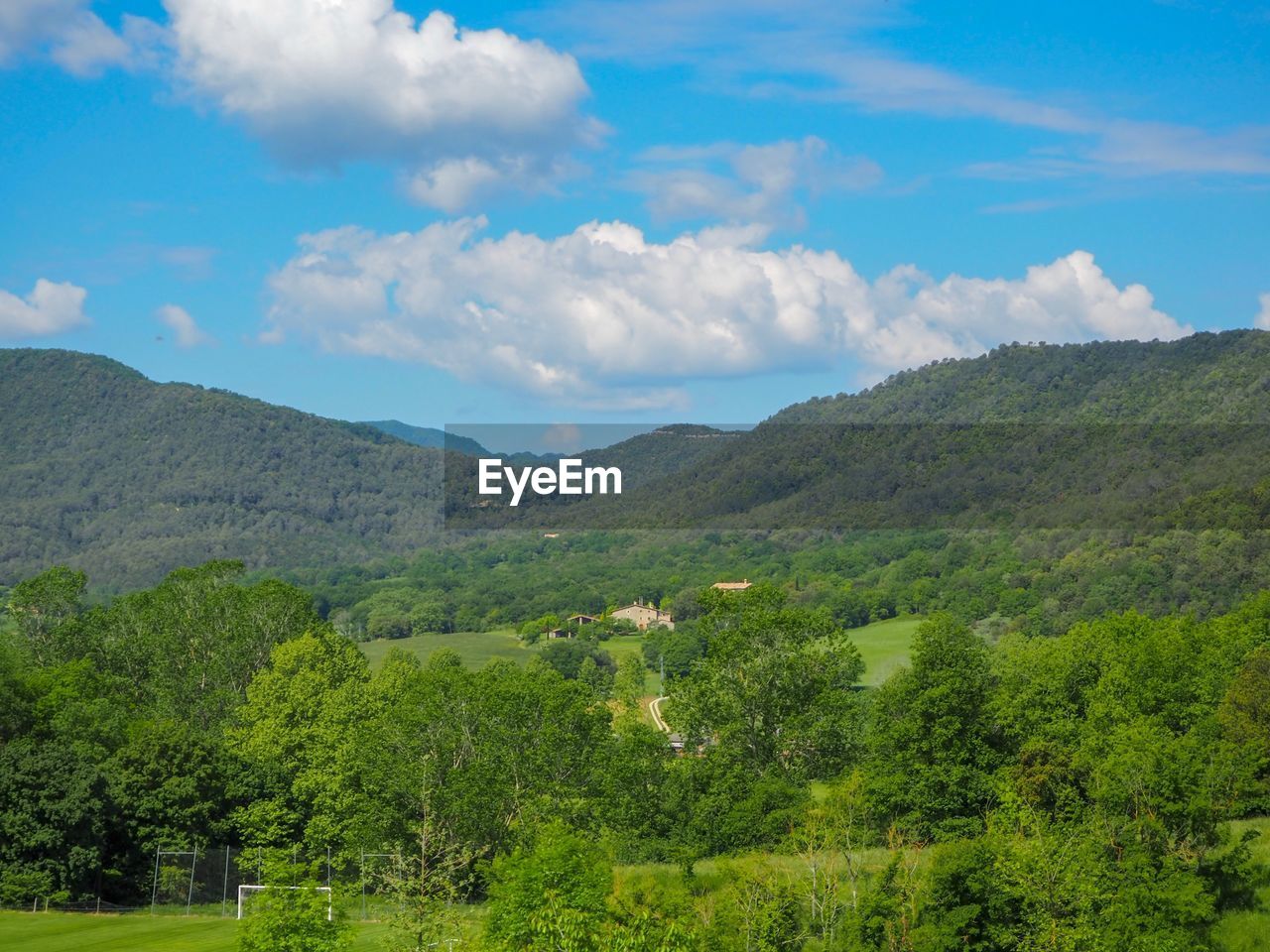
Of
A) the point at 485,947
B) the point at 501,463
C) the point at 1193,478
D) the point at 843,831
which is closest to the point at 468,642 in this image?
the point at 501,463

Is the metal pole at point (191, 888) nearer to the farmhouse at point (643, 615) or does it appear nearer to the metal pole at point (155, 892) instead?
the metal pole at point (155, 892)

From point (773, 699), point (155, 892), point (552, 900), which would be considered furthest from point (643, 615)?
point (552, 900)

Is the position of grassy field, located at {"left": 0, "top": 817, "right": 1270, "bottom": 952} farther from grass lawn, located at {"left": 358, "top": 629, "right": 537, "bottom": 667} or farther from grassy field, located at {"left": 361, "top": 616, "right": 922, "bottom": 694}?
grass lawn, located at {"left": 358, "top": 629, "right": 537, "bottom": 667}

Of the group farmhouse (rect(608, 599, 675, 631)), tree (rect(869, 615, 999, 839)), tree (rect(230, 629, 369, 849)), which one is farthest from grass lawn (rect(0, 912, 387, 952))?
farmhouse (rect(608, 599, 675, 631))

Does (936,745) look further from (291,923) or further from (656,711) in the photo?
(656,711)

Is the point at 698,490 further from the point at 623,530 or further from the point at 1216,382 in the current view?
the point at 1216,382
